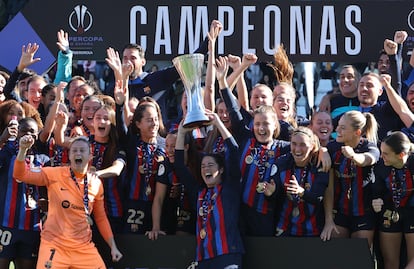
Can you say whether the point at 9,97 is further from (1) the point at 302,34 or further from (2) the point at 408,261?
(2) the point at 408,261

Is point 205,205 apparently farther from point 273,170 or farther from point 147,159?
point 147,159

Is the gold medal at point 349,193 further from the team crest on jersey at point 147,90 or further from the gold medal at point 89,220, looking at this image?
the team crest on jersey at point 147,90

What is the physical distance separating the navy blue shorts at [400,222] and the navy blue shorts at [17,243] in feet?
8.40

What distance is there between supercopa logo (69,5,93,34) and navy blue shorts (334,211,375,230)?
3418mm

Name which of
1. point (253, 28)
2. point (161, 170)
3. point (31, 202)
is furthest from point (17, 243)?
point (253, 28)

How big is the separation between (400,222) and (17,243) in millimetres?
2810

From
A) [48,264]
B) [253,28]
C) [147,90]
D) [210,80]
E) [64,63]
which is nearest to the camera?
[48,264]

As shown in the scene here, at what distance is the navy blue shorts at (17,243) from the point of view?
641cm

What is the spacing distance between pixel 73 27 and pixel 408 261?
4065 mm

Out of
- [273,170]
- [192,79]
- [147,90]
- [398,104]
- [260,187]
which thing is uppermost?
[147,90]

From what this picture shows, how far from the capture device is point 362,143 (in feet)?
20.8

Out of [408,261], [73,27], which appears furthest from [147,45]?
[408,261]

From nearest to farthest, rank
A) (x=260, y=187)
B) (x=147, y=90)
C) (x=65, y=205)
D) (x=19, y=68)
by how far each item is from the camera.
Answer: (x=65, y=205) < (x=260, y=187) < (x=19, y=68) < (x=147, y=90)

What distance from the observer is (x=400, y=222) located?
633cm
